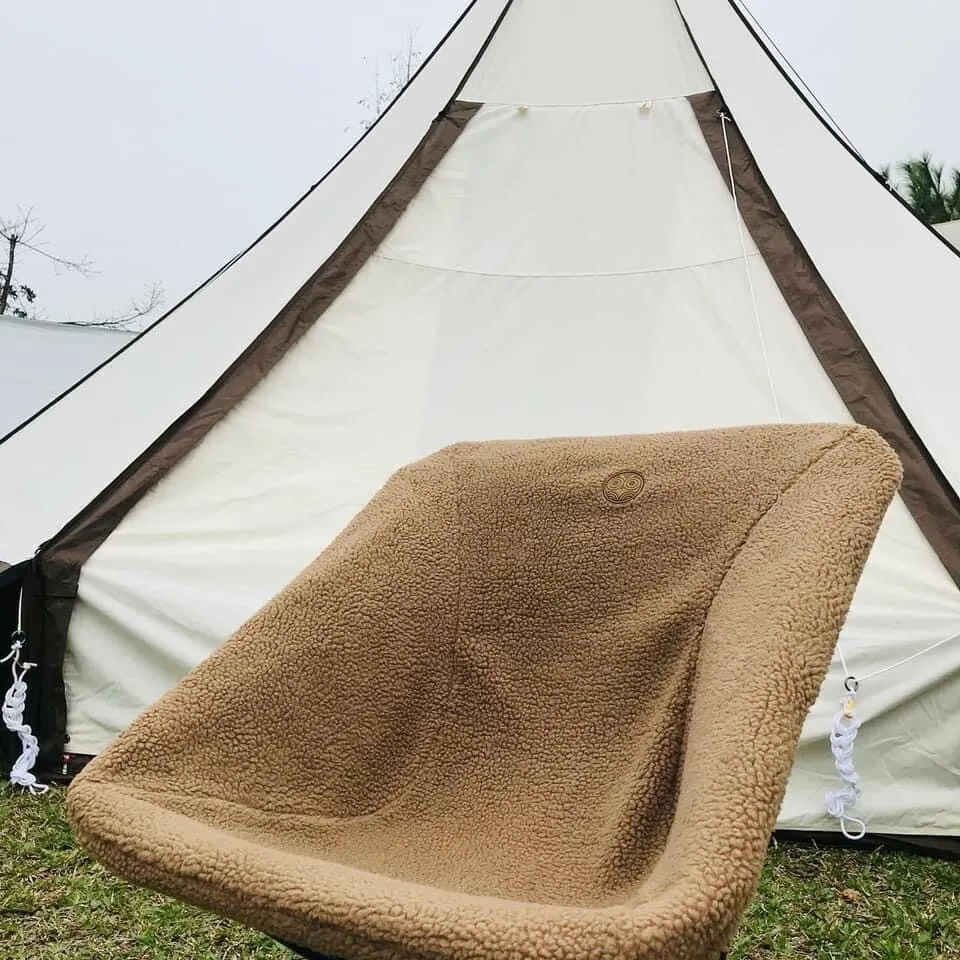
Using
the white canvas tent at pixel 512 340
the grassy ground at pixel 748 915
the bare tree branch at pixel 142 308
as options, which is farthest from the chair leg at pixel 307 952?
the bare tree branch at pixel 142 308

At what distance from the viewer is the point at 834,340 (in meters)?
1.99

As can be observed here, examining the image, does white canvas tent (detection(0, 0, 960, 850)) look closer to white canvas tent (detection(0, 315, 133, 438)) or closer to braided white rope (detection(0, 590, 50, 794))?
braided white rope (detection(0, 590, 50, 794))

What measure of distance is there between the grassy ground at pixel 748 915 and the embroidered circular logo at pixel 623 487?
85 centimetres

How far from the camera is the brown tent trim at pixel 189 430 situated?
1934mm

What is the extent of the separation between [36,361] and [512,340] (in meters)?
5.15

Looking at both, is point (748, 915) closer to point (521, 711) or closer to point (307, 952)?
point (521, 711)

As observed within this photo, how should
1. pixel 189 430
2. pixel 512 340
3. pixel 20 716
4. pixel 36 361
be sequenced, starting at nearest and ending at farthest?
1. pixel 20 716
2. pixel 189 430
3. pixel 512 340
4. pixel 36 361

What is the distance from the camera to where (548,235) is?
91.1 inches

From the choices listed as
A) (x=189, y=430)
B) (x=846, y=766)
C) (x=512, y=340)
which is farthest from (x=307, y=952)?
(x=512, y=340)

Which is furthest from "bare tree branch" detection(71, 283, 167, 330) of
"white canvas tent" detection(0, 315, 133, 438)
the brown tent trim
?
the brown tent trim

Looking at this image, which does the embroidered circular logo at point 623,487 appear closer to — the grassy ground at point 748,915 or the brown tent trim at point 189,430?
the grassy ground at point 748,915

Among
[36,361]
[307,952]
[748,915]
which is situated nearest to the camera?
[307,952]

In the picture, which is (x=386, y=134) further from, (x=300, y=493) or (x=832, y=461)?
(x=832, y=461)

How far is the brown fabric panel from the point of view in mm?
1813
